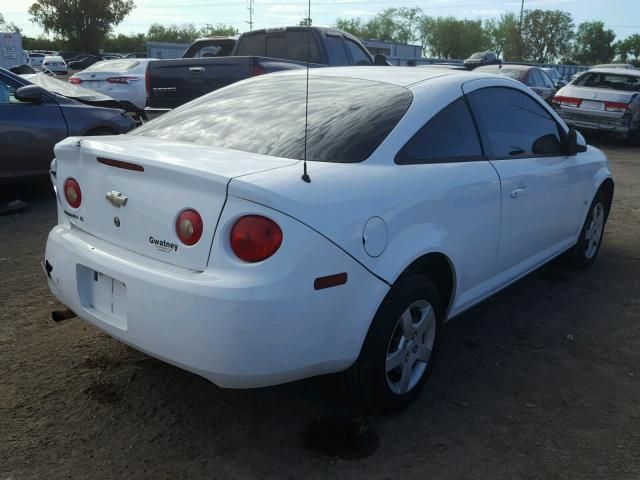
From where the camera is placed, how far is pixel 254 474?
2.54 metres

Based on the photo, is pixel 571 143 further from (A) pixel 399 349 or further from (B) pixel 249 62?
(B) pixel 249 62

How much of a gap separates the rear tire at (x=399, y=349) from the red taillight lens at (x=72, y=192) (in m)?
1.53

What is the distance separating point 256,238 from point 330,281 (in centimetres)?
34

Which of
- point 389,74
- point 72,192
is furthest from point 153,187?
Answer: point 389,74

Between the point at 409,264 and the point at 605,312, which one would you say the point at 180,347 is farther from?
the point at 605,312

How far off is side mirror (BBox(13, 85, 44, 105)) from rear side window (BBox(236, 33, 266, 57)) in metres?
4.80

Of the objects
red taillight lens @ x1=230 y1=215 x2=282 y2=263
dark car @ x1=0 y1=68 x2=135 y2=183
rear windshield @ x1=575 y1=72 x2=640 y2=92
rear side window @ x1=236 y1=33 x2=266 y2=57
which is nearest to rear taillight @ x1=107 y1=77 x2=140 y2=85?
rear side window @ x1=236 y1=33 x2=266 y2=57

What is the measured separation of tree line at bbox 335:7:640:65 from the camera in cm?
9738

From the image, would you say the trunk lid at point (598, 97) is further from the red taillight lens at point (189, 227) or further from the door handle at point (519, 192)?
the red taillight lens at point (189, 227)

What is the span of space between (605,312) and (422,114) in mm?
2217

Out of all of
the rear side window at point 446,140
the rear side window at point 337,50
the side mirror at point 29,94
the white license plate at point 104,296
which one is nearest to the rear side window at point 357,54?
the rear side window at point 337,50

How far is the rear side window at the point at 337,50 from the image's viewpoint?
32.2 feet

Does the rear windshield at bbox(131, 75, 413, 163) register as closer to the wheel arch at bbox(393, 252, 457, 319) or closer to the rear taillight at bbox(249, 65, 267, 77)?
the wheel arch at bbox(393, 252, 457, 319)

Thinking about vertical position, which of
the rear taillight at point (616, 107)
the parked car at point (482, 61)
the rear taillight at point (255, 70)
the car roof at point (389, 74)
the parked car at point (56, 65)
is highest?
the parked car at point (482, 61)
